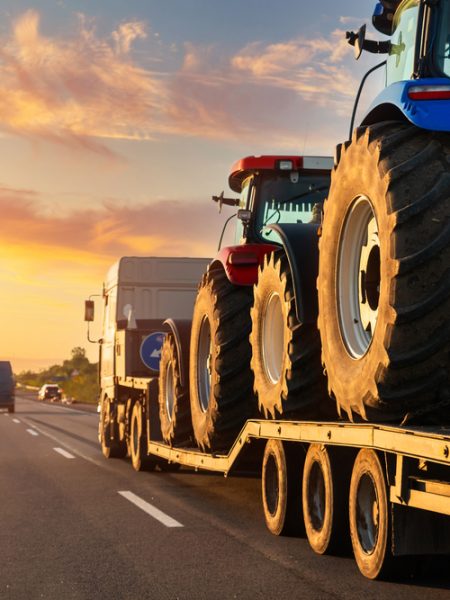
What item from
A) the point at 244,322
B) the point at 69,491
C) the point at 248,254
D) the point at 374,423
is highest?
the point at 248,254

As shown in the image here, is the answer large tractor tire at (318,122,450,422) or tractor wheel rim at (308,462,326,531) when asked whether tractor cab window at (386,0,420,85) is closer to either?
large tractor tire at (318,122,450,422)

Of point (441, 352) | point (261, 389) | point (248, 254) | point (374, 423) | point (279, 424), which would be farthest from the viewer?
point (248, 254)

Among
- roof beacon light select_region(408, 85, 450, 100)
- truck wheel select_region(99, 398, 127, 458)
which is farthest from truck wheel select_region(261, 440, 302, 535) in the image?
truck wheel select_region(99, 398, 127, 458)

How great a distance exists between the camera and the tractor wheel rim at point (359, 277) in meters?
7.04

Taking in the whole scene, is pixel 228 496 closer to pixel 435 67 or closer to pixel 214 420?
pixel 214 420

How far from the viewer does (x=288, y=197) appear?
11375 mm

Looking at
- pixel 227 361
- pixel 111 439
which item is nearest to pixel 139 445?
pixel 111 439

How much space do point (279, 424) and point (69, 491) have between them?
5.63m

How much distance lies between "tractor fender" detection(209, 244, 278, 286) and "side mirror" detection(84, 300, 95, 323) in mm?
11007

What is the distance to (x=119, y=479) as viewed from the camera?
15.1m

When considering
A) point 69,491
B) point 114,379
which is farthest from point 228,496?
point 114,379

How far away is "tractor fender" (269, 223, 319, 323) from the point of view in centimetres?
836

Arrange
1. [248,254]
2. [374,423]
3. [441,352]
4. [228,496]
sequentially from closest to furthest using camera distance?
[441,352] < [374,423] < [248,254] < [228,496]

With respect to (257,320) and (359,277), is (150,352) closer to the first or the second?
(257,320)
